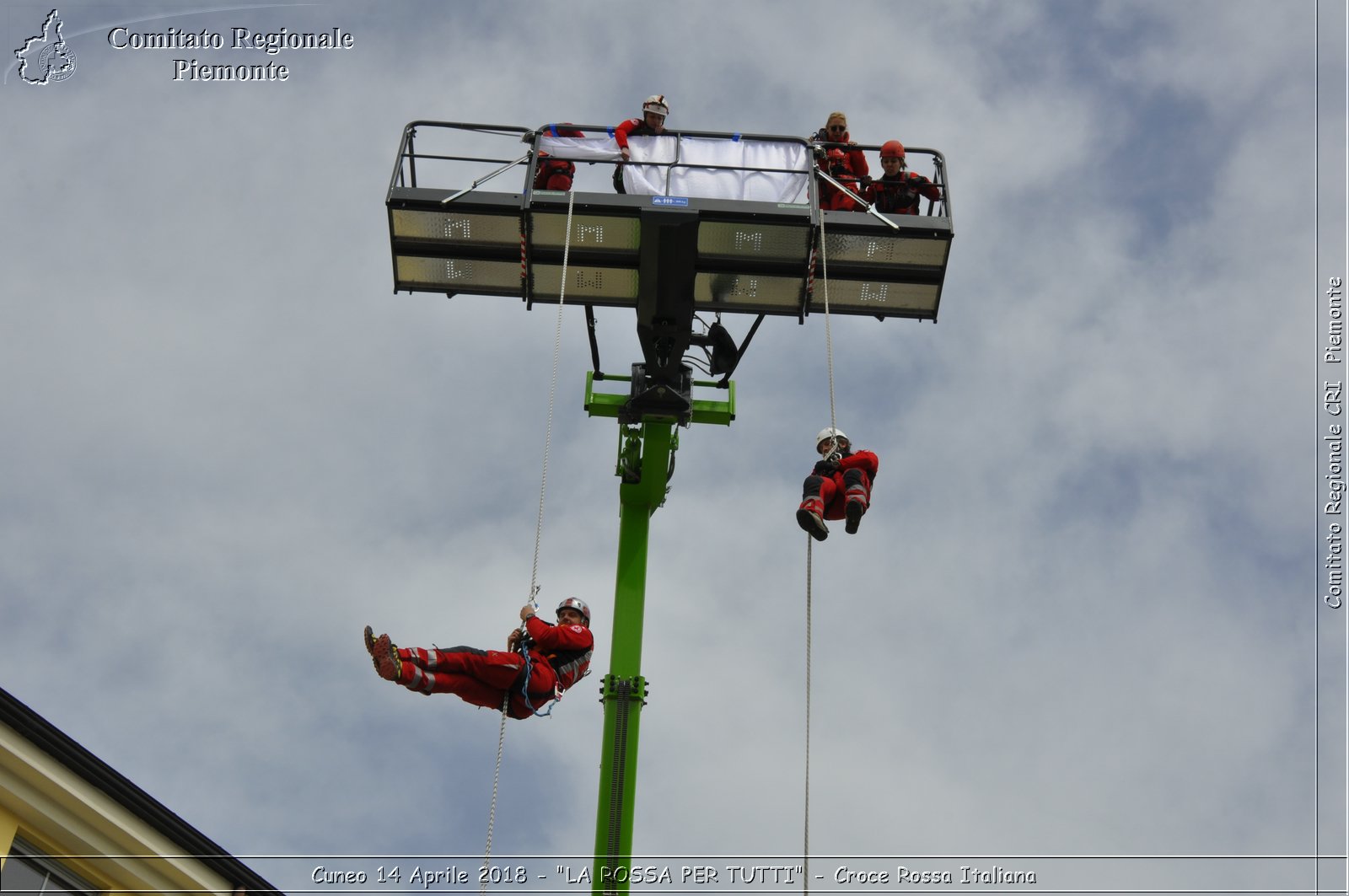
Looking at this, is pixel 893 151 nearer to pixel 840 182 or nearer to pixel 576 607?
pixel 840 182

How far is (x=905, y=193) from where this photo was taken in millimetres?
11828

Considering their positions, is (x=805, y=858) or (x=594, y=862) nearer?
(x=805, y=858)

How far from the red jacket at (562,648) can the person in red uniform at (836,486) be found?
186cm

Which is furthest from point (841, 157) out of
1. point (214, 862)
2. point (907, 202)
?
point (214, 862)

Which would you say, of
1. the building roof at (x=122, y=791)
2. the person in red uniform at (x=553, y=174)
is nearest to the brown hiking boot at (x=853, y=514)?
the person in red uniform at (x=553, y=174)

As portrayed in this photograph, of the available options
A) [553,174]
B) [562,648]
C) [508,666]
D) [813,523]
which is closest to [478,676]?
[508,666]

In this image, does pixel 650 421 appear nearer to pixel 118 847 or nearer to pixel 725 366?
→ pixel 725 366

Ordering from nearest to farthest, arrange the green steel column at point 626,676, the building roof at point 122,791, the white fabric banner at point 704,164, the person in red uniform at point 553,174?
1. the building roof at point 122,791
2. the green steel column at point 626,676
3. the white fabric banner at point 704,164
4. the person in red uniform at point 553,174

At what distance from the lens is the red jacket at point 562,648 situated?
9.73 metres

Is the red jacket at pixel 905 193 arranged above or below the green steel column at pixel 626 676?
above

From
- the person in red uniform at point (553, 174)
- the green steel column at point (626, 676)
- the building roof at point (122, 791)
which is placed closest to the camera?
the building roof at point (122, 791)

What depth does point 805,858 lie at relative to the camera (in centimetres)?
840

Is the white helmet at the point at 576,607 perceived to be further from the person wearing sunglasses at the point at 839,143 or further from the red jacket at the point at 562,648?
the person wearing sunglasses at the point at 839,143

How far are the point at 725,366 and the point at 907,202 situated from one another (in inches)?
87.2
